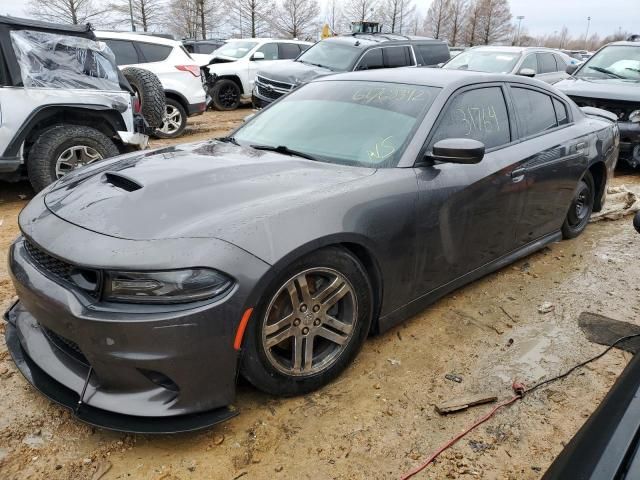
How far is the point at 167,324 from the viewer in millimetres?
1986

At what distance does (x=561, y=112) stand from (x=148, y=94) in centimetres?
529

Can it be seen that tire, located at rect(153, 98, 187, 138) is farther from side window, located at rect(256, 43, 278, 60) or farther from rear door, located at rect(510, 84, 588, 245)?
rear door, located at rect(510, 84, 588, 245)

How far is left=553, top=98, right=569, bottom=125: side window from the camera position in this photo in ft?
14.0

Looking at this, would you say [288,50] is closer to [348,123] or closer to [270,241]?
[348,123]

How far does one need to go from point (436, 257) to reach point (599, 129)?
2.67m

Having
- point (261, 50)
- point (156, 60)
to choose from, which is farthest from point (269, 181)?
point (261, 50)

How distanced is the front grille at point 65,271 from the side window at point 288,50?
13186 mm

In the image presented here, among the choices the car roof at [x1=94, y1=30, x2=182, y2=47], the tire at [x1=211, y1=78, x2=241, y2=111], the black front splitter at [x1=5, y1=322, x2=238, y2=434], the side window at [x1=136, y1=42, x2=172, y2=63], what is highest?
the car roof at [x1=94, y1=30, x2=182, y2=47]

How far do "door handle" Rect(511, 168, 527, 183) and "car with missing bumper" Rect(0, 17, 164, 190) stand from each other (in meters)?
4.01

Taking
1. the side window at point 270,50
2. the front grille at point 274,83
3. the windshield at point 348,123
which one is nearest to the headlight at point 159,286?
the windshield at point 348,123

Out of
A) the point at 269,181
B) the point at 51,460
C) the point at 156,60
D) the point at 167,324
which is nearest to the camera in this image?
the point at 167,324

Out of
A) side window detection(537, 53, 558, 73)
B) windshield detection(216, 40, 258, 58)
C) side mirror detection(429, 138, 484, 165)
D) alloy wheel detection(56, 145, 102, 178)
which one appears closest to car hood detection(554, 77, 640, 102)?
side window detection(537, 53, 558, 73)

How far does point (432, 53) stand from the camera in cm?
1202

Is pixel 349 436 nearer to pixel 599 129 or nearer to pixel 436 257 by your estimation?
pixel 436 257
